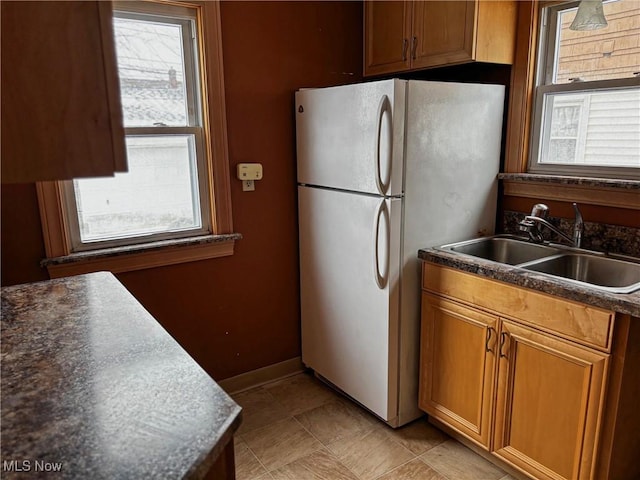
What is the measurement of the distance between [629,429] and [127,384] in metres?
1.68

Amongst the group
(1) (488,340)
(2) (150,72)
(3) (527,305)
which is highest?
(2) (150,72)

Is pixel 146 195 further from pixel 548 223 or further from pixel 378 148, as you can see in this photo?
pixel 548 223

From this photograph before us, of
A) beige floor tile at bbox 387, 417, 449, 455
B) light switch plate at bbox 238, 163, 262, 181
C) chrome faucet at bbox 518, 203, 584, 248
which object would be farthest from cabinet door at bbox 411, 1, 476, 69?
beige floor tile at bbox 387, 417, 449, 455

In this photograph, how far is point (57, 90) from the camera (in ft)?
2.19

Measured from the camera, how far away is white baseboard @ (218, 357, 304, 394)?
2.71m

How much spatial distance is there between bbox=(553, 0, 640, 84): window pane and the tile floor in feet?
5.85

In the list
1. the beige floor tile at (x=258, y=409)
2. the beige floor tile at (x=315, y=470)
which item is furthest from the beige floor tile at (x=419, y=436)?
the beige floor tile at (x=258, y=409)

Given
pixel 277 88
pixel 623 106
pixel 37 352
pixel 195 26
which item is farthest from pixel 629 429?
pixel 195 26

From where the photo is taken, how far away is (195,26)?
90.4 inches

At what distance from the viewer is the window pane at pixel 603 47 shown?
1949mm

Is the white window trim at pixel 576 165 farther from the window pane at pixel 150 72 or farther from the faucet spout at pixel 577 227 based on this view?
the window pane at pixel 150 72

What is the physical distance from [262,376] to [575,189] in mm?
1936

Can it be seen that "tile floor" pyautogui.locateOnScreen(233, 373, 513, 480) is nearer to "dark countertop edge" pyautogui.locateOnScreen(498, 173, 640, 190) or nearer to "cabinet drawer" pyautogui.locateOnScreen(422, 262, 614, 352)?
"cabinet drawer" pyautogui.locateOnScreen(422, 262, 614, 352)

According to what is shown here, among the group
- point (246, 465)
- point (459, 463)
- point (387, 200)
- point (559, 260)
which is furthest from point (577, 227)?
point (246, 465)
